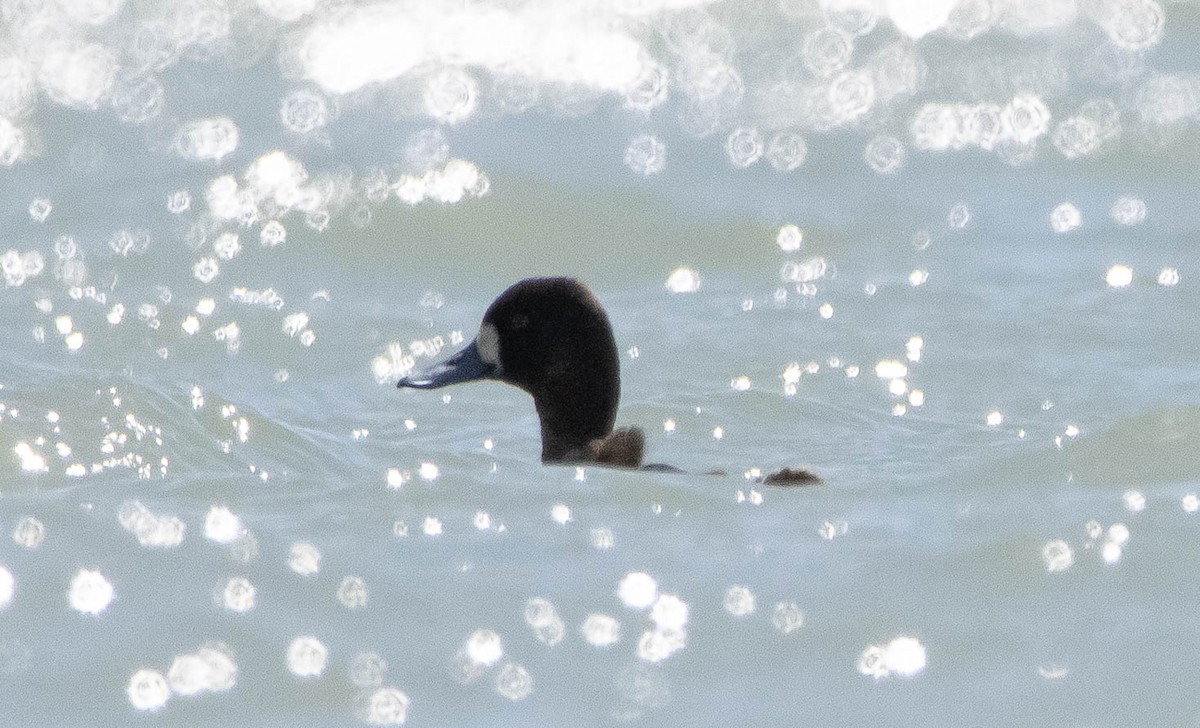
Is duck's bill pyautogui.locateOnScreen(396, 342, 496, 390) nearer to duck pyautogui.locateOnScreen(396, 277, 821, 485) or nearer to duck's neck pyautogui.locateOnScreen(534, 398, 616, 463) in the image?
duck pyautogui.locateOnScreen(396, 277, 821, 485)

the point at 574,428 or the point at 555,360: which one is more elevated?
the point at 555,360

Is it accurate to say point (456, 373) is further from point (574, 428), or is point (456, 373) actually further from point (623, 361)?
point (623, 361)

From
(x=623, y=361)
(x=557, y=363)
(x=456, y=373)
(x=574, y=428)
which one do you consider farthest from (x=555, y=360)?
(x=623, y=361)

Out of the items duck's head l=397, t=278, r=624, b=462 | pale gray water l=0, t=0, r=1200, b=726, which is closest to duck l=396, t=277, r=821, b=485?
duck's head l=397, t=278, r=624, b=462

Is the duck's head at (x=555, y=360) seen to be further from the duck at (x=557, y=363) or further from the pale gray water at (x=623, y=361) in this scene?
the pale gray water at (x=623, y=361)

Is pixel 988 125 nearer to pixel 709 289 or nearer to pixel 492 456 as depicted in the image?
pixel 709 289
